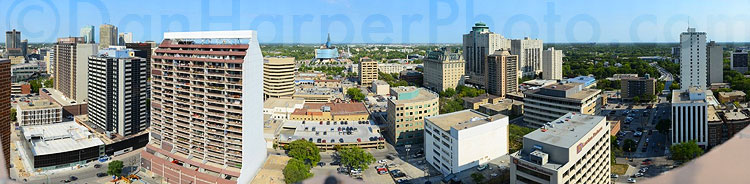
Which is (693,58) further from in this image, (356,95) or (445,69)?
(356,95)

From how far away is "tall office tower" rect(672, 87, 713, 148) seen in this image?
5.73 meters

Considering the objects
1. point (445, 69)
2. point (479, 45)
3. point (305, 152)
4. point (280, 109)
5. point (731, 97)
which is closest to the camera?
point (305, 152)

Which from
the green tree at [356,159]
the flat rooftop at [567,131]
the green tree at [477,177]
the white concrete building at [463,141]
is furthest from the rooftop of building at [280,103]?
the flat rooftop at [567,131]

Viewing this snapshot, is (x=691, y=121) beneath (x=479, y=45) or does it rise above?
beneath

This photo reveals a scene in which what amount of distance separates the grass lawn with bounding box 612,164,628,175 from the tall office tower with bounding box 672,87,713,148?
3.96ft

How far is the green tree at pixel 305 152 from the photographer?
5469 mm

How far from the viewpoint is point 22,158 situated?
5.98 meters

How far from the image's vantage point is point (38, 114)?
7.55m

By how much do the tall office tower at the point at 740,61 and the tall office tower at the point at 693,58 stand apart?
3967 millimetres

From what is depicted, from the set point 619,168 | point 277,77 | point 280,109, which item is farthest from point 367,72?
point 619,168

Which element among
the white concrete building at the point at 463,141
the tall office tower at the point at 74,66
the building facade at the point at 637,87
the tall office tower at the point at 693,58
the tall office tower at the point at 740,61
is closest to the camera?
the white concrete building at the point at 463,141

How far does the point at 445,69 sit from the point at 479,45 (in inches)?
122

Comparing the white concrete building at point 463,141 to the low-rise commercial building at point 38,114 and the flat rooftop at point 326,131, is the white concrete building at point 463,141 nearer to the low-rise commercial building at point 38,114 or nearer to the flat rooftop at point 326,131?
the flat rooftop at point 326,131

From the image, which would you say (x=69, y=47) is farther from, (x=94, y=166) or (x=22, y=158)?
(x=94, y=166)
